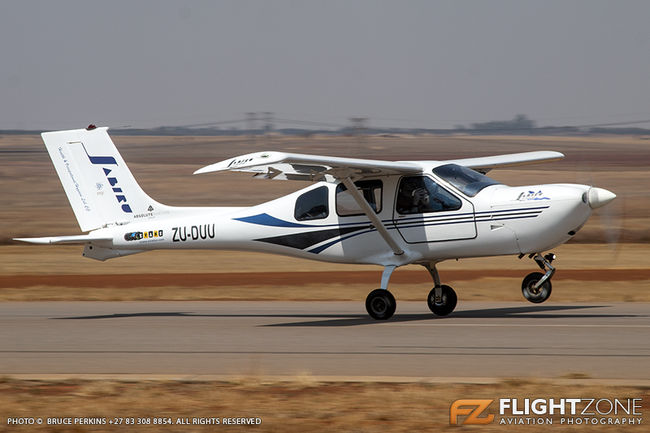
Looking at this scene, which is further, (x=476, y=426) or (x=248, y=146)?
(x=248, y=146)

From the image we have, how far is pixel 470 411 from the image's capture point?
783cm

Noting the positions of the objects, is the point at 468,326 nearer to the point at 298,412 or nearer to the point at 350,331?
Result: the point at 350,331

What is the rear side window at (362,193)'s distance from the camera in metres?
15.8

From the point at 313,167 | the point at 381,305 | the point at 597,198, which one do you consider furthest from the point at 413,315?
the point at 597,198

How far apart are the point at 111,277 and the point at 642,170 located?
51.3 m

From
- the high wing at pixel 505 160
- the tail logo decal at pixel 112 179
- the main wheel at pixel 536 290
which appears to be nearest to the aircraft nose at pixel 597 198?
the main wheel at pixel 536 290

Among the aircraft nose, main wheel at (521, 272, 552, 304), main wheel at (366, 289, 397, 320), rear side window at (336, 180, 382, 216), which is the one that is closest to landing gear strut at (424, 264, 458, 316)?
main wheel at (366, 289, 397, 320)

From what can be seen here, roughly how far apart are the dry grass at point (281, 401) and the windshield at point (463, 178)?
258 inches

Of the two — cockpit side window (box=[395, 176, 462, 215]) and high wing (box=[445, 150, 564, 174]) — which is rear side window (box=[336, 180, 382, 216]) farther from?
high wing (box=[445, 150, 564, 174])

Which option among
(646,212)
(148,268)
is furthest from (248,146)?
(148,268)

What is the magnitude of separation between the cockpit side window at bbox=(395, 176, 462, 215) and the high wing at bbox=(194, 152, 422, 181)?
26cm

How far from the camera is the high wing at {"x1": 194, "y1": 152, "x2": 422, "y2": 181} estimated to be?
13.9 meters

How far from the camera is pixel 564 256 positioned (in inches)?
1211

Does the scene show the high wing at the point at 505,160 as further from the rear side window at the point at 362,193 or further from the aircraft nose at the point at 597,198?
the aircraft nose at the point at 597,198
